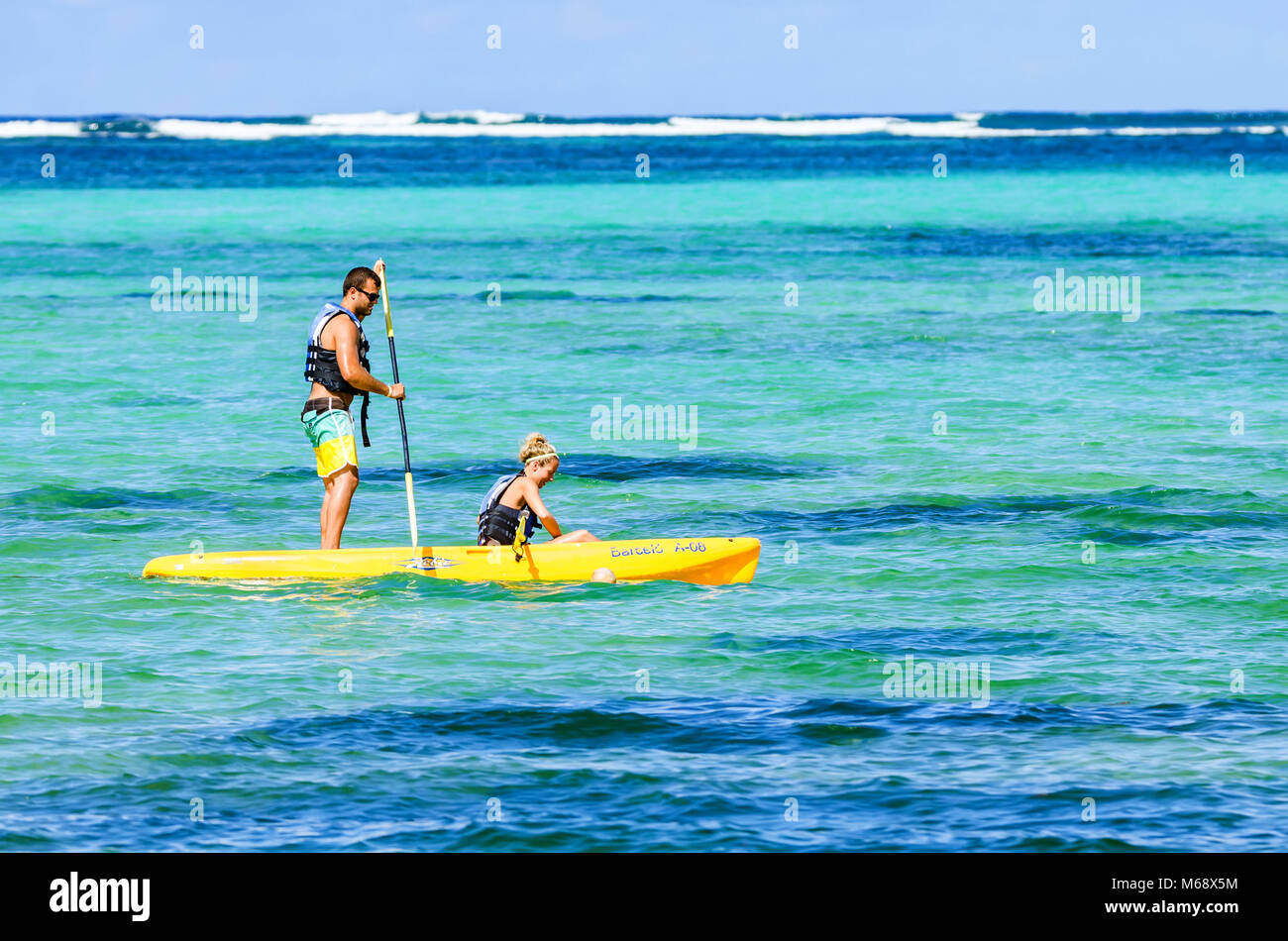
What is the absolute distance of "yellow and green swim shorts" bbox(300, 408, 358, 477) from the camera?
12.7 meters

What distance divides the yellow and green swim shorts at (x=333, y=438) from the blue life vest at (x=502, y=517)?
105cm

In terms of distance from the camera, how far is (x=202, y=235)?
52.1 m

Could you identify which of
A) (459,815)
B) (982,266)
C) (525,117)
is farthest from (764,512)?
(525,117)

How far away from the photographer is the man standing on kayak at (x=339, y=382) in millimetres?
12602

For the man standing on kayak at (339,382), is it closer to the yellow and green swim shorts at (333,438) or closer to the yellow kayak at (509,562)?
the yellow and green swim shorts at (333,438)

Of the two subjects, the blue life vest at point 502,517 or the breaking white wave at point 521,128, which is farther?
the breaking white wave at point 521,128

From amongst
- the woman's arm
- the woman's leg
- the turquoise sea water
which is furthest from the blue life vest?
the turquoise sea water

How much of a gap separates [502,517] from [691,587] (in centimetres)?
151

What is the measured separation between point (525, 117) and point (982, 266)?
444ft

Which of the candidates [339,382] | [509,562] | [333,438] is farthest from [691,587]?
[339,382]

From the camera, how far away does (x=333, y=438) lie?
1273cm

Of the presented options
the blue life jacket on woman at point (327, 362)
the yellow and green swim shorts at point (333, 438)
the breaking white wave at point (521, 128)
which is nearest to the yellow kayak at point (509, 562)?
the yellow and green swim shorts at point (333, 438)

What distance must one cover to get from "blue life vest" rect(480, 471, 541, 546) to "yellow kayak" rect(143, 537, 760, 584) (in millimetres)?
108
